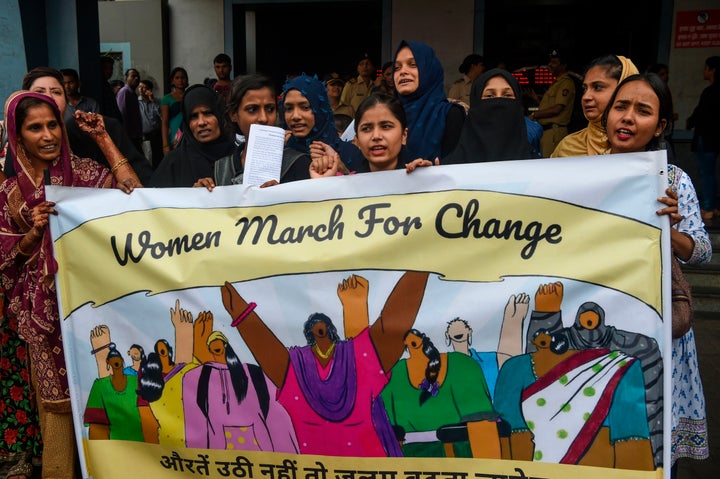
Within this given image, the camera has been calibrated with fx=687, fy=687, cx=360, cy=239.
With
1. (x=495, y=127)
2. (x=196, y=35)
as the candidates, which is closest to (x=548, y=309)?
(x=495, y=127)

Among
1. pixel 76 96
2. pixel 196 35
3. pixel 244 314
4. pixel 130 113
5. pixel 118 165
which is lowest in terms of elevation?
pixel 244 314

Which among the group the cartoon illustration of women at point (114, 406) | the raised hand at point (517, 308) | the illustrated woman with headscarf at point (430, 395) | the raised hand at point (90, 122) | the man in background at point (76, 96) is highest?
the man in background at point (76, 96)

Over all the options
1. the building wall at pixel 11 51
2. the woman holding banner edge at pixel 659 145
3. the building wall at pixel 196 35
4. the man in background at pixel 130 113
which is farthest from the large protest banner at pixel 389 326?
the building wall at pixel 196 35

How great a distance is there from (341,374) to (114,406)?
98 centimetres

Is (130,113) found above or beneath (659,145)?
above

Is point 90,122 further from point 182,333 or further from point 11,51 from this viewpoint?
point 11,51

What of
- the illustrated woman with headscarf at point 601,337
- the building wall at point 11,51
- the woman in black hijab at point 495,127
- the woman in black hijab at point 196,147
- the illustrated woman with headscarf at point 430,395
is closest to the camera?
the illustrated woman with headscarf at point 601,337

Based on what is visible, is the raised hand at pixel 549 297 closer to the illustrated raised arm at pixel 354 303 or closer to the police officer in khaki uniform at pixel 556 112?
the illustrated raised arm at pixel 354 303

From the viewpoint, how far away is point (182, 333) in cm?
261

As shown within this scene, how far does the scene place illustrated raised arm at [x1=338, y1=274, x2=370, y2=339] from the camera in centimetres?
241

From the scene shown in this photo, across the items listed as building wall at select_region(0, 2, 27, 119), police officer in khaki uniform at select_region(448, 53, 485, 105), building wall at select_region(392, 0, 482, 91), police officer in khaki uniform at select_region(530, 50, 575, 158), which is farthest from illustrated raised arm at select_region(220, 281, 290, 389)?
building wall at select_region(392, 0, 482, 91)

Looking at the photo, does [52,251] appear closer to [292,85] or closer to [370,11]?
[292,85]

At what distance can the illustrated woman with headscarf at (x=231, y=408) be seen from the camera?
2488mm

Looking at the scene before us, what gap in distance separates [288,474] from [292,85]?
5.87 feet
